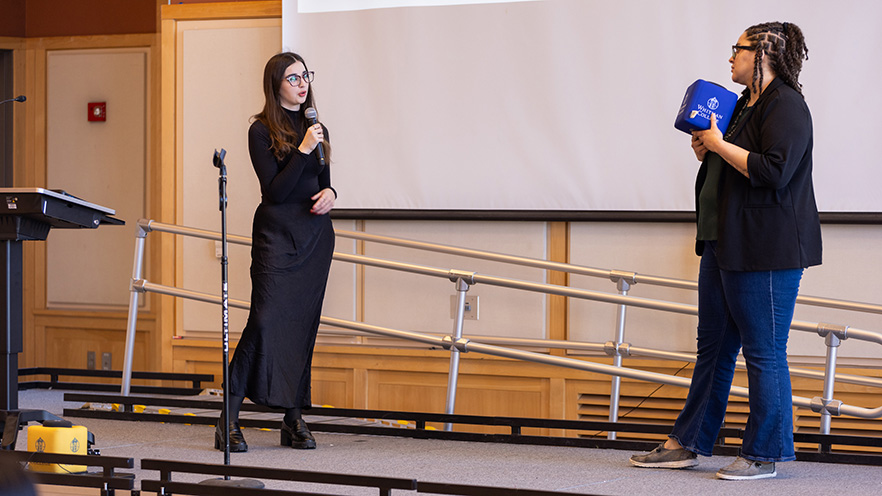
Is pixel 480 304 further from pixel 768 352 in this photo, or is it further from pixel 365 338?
pixel 768 352

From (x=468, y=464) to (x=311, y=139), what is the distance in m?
1.17

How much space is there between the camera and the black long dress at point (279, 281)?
3268 millimetres

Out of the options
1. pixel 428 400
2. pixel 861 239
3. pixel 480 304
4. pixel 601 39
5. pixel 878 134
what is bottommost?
pixel 428 400

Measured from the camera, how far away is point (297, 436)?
3369 millimetres

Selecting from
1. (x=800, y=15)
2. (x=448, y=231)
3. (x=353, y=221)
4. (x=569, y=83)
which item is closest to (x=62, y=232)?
(x=353, y=221)

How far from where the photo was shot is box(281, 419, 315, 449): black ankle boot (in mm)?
3352

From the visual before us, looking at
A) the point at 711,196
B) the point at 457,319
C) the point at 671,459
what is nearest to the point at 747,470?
the point at 671,459

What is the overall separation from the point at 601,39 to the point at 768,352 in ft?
6.92

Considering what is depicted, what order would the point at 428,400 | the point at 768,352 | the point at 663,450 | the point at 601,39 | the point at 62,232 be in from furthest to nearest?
the point at 62,232 < the point at 428,400 < the point at 601,39 < the point at 663,450 < the point at 768,352

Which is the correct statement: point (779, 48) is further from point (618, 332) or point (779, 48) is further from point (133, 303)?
point (133, 303)

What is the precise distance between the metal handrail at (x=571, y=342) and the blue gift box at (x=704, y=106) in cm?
86

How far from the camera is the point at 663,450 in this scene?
2.94 m

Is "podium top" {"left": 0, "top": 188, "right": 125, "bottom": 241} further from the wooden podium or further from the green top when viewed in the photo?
the green top

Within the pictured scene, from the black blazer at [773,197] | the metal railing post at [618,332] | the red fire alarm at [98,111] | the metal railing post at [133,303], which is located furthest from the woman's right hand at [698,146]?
the red fire alarm at [98,111]
